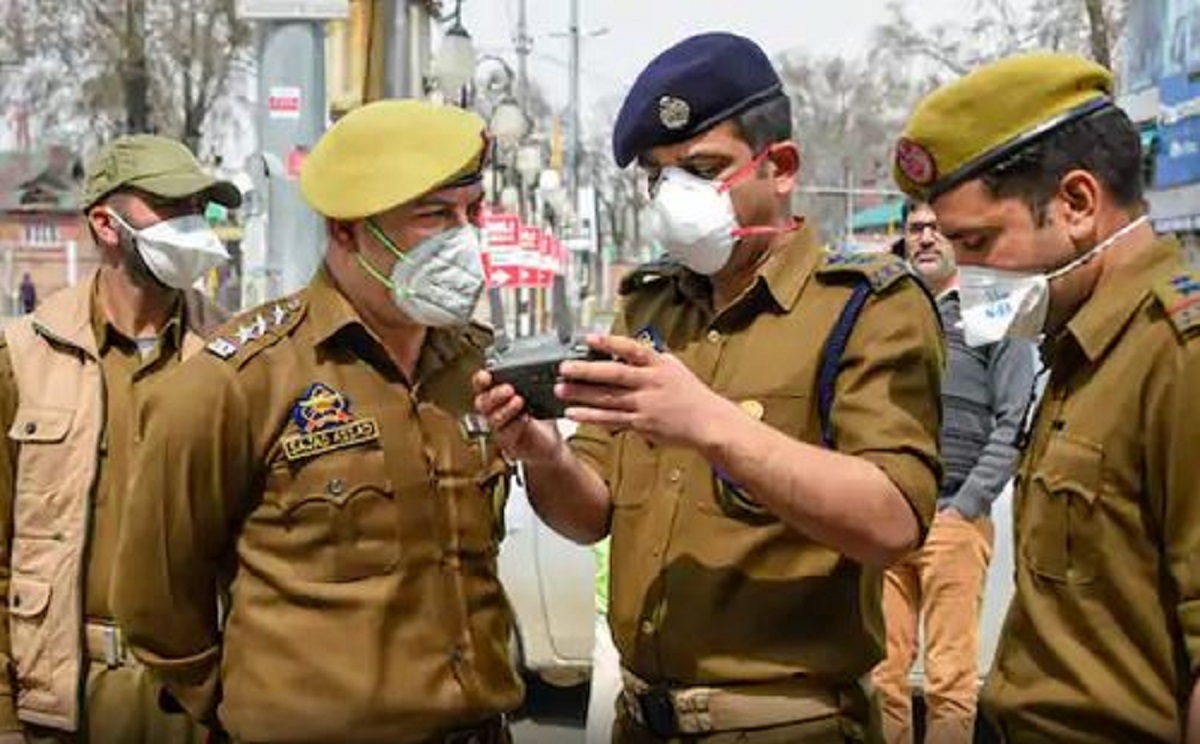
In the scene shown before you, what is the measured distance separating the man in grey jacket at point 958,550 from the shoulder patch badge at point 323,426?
288 cm

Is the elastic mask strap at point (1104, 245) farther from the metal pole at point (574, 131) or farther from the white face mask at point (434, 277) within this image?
the metal pole at point (574, 131)

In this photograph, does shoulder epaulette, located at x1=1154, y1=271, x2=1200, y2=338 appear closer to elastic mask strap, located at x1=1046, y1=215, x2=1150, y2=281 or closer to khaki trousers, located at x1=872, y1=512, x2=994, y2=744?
elastic mask strap, located at x1=1046, y1=215, x2=1150, y2=281

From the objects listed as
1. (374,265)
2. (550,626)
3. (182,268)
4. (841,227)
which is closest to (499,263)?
(550,626)

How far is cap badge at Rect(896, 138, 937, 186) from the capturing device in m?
2.62

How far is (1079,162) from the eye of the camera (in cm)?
250

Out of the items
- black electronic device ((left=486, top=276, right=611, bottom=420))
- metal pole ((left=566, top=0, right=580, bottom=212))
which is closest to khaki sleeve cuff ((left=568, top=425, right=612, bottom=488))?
black electronic device ((left=486, top=276, right=611, bottom=420))

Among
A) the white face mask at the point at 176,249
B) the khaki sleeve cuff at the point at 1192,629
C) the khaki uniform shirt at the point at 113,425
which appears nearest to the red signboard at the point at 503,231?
the white face mask at the point at 176,249

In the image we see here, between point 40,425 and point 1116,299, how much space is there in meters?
2.36

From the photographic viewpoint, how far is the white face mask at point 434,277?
2947 millimetres

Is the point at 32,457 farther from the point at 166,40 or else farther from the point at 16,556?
the point at 166,40

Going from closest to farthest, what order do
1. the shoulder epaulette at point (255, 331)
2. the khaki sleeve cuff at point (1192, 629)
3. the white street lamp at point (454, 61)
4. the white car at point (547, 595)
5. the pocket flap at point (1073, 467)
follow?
the khaki sleeve cuff at point (1192, 629) < the pocket flap at point (1073, 467) < the shoulder epaulette at point (255, 331) < the white car at point (547, 595) < the white street lamp at point (454, 61)

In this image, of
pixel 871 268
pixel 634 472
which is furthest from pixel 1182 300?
pixel 634 472

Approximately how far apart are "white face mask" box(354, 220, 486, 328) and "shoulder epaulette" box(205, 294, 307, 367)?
0.16 metres

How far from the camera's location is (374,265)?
2.97m
